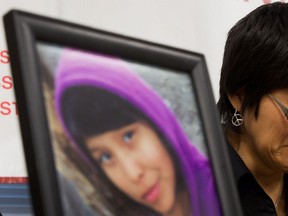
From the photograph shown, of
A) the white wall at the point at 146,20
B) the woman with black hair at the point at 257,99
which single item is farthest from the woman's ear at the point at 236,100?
the white wall at the point at 146,20

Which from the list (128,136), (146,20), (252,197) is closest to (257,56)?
(252,197)

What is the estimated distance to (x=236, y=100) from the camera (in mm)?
836

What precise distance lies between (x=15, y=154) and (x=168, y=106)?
0.82 m

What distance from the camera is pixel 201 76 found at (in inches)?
17.4

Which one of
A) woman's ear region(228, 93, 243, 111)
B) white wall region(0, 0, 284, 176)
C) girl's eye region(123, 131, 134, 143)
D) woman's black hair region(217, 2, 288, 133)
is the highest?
white wall region(0, 0, 284, 176)

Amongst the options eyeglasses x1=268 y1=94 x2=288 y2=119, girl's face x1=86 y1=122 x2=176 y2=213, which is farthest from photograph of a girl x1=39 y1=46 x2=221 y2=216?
eyeglasses x1=268 y1=94 x2=288 y2=119

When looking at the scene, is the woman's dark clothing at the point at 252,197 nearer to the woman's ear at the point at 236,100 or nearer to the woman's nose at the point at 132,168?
the woman's ear at the point at 236,100

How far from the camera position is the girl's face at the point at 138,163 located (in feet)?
1.18

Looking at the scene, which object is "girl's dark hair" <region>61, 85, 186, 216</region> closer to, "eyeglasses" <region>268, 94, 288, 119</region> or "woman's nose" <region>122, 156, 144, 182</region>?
"woman's nose" <region>122, 156, 144, 182</region>

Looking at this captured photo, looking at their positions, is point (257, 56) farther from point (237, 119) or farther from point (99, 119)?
point (99, 119)

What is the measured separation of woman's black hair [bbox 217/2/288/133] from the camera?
30.2 inches

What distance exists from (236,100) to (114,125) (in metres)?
0.51

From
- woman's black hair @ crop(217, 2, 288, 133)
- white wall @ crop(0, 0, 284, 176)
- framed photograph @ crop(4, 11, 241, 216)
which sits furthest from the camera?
white wall @ crop(0, 0, 284, 176)

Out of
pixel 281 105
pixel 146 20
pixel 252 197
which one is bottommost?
pixel 252 197
